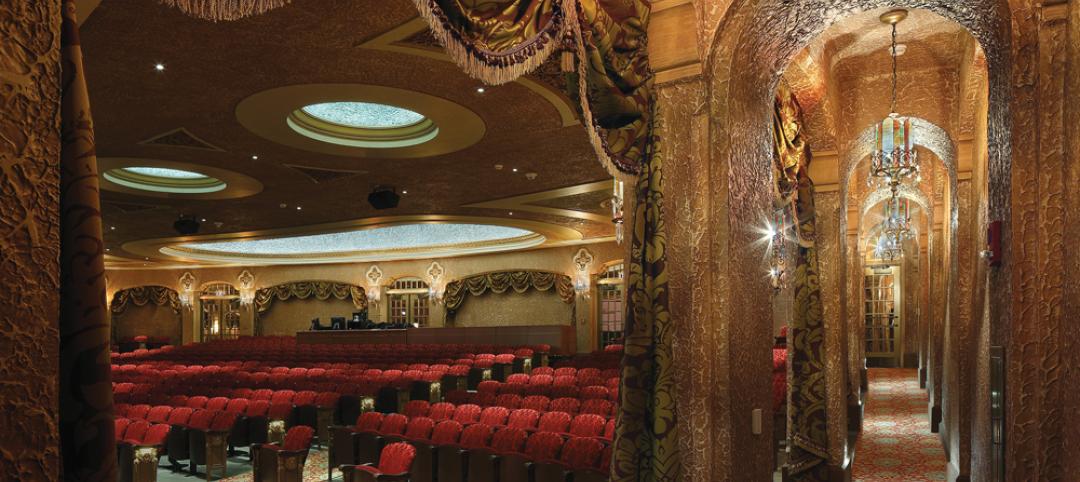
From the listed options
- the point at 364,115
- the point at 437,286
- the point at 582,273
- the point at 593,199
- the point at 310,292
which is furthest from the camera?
the point at 310,292

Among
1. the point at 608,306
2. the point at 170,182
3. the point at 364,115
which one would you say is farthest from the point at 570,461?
the point at 608,306

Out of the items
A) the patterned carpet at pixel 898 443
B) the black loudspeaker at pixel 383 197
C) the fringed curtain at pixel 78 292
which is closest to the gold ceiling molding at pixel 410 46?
the fringed curtain at pixel 78 292

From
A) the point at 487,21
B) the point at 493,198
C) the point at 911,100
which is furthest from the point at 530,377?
the point at 487,21

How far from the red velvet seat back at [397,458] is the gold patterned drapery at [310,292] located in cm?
2022

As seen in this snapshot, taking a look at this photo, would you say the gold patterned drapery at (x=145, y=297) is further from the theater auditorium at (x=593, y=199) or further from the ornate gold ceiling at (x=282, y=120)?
the ornate gold ceiling at (x=282, y=120)

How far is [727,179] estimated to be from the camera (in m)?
3.46

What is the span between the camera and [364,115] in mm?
9898

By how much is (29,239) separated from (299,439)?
221 inches

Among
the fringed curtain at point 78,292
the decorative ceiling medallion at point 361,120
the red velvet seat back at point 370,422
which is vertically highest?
the decorative ceiling medallion at point 361,120

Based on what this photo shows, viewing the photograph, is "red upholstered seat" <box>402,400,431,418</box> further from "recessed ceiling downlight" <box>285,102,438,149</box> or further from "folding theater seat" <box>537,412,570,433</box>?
"recessed ceiling downlight" <box>285,102,438,149</box>

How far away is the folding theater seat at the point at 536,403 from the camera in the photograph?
792cm

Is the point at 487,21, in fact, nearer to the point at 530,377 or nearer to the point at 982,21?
the point at 982,21

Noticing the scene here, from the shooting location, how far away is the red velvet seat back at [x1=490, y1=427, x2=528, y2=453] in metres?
5.95

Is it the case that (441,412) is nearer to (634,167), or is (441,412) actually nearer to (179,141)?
(634,167)
